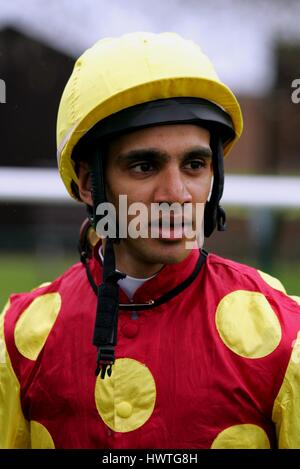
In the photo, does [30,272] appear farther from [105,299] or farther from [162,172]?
[162,172]

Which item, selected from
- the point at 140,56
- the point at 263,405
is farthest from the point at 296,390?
the point at 140,56

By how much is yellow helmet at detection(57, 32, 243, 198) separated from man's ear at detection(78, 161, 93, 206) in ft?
0.25

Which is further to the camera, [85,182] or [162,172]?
[85,182]

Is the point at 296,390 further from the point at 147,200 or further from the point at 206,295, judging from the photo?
the point at 147,200

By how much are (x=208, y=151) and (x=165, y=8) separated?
46.2 ft

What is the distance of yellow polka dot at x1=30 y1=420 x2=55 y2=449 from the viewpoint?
199 centimetres

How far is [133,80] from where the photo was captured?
1816mm

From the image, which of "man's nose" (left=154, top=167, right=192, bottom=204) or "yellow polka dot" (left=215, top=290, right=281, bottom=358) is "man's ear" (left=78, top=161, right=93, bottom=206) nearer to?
"man's nose" (left=154, top=167, right=192, bottom=204)

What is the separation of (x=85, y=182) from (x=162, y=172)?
0.31 metres

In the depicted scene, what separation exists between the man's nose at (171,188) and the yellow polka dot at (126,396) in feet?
1.35

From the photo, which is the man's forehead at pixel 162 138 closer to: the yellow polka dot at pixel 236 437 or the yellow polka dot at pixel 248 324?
the yellow polka dot at pixel 248 324

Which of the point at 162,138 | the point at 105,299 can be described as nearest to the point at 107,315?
the point at 105,299

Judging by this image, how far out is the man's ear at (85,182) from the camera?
6.75 feet

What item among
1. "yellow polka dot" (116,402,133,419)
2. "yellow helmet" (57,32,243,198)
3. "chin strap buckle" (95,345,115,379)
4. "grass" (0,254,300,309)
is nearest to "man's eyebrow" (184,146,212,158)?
"yellow helmet" (57,32,243,198)
